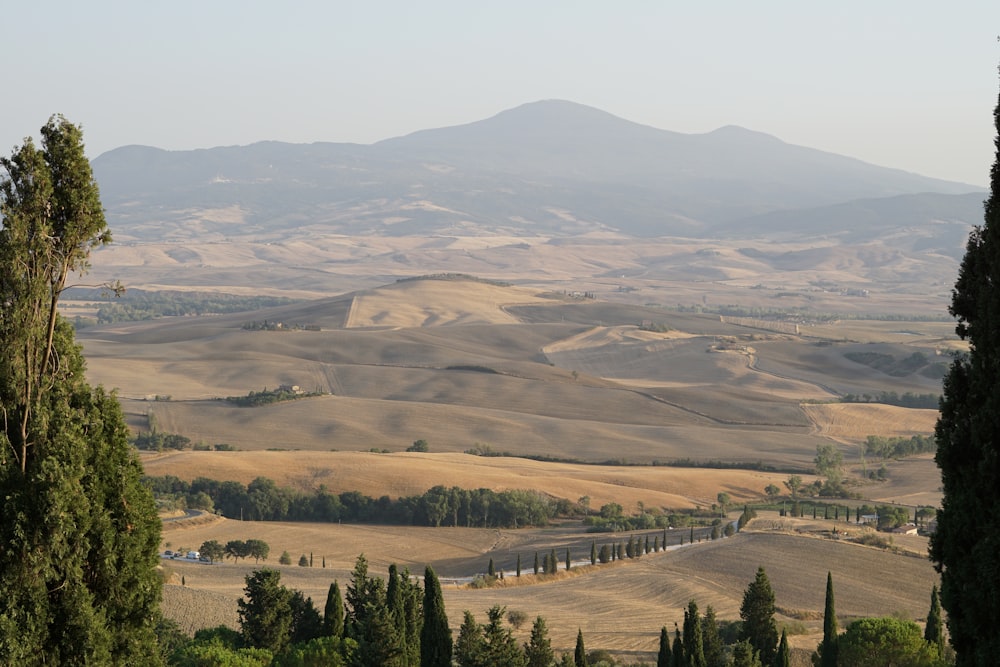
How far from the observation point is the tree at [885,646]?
3766 centimetres

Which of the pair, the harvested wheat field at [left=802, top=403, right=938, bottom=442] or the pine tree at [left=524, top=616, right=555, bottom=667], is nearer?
the pine tree at [left=524, top=616, right=555, bottom=667]

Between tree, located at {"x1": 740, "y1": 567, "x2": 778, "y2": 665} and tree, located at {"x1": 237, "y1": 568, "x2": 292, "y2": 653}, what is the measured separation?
547 inches

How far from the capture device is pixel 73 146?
1559cm

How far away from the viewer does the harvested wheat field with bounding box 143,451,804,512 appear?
8500 centimetres

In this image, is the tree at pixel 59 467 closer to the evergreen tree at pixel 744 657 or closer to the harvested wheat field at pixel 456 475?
the evergreen tree at pixel 744 657

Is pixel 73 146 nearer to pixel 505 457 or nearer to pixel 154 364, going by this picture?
pixel 505 457

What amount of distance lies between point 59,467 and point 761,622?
29596 mm

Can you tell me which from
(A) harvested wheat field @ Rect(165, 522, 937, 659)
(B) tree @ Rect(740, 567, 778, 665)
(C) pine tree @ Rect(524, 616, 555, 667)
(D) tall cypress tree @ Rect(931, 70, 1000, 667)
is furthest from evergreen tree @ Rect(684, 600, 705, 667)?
(D) tall cypress tree @ Rect(931, 70, 1000, 667)

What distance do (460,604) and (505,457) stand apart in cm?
4679

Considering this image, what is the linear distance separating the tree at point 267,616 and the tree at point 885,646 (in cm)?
1645

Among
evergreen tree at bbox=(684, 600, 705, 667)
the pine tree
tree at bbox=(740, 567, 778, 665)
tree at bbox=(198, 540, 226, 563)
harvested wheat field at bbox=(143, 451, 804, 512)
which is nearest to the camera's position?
evergreen tree at bbox=(684, 600, 705, 667)

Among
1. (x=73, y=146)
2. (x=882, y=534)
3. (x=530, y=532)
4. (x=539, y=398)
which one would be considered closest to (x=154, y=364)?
(x=539, y=398)

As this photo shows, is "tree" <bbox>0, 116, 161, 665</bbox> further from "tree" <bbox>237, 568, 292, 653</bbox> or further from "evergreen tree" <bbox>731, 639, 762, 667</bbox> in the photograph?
"tree" <bbox>237, 568, 292, 653</bbox>

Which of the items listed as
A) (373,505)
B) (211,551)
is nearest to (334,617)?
(211,551)
